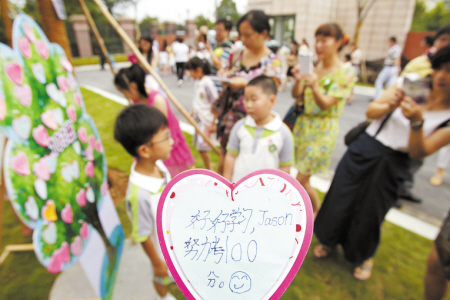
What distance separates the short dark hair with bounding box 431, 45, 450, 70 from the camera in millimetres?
1172

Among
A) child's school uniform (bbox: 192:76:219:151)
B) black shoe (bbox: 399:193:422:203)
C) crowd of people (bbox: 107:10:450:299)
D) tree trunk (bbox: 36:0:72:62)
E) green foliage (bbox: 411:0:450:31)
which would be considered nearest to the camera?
crowd of people (bbox: 107:10:450:299)

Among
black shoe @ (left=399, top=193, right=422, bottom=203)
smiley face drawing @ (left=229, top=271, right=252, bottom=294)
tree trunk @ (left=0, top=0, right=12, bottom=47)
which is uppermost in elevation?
tree trunk @ (left=0, top=0, right=12, bottom=47)

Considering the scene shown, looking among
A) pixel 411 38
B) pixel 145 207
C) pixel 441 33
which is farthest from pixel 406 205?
pixel 411 38

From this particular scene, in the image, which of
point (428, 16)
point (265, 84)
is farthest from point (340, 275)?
point (428, 16)

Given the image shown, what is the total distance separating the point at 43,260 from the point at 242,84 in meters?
1.56

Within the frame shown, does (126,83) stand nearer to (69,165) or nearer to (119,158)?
(69,165)

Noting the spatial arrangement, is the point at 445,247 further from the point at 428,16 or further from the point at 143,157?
the point at 428,16

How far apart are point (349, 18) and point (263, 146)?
1339cm

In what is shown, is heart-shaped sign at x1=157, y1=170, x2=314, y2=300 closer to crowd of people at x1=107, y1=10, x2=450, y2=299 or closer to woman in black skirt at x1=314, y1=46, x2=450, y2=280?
crowd of people at x1=107, y1=10, x2=450, y2=299

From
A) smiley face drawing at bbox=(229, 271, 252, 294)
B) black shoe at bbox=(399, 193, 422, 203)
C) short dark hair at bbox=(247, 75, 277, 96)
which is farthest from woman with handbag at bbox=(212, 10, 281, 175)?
black shoe at bbox=(399, 193, 422, 203)

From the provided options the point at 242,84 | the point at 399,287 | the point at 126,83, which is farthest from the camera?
the point at 126,83

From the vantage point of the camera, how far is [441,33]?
6.56ft

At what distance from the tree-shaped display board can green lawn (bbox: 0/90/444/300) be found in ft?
2.56

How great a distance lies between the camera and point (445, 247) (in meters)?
1.22
